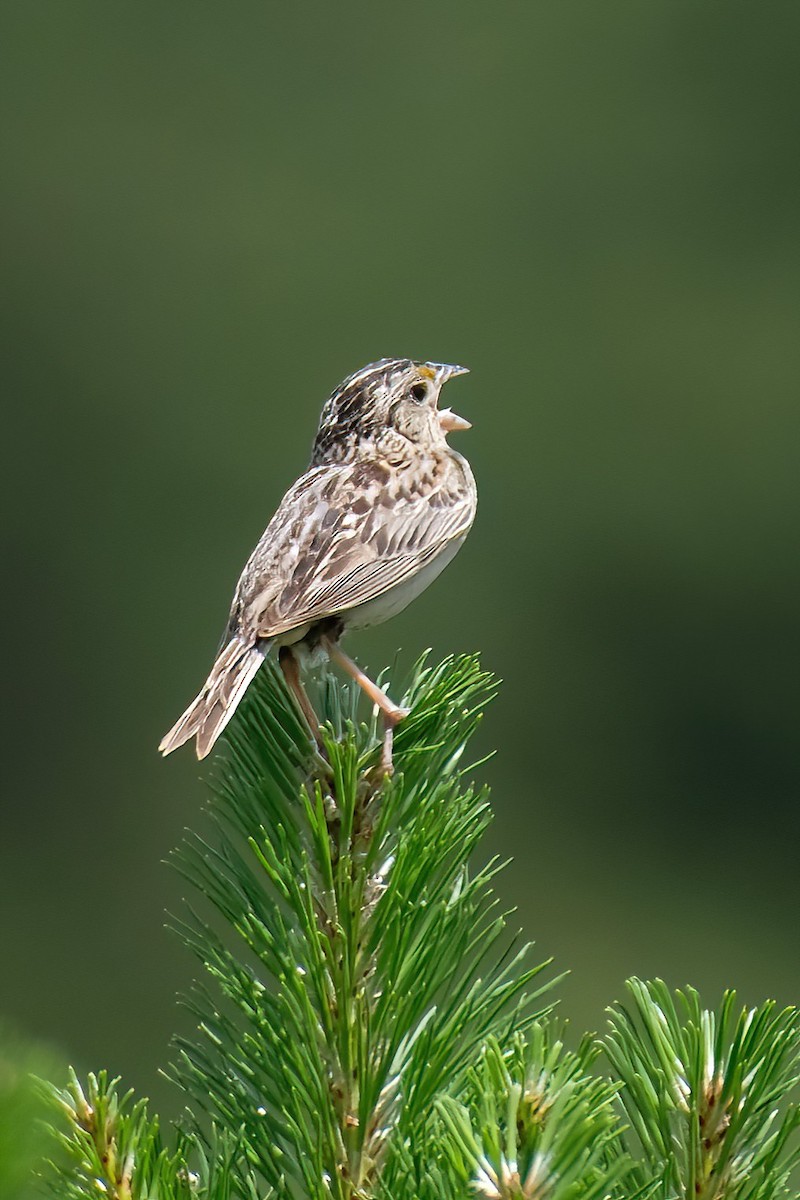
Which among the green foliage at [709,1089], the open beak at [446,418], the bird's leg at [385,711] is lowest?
the green foliage at [709,1089]

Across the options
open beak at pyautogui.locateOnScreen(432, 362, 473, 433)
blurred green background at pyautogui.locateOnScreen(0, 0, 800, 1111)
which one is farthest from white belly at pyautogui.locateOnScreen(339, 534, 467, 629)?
blurred green background at pyautogui.locateOnScreen(0, 0, 800, 1111)

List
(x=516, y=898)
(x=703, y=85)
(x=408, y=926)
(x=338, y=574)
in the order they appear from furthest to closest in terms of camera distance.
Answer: (x=703, y=85) < (x=516, y=898) < (x=338, y=574) < (x=408, y=926)

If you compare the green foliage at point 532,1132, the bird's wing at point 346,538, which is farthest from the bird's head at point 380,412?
the green foliage at point 532,1132

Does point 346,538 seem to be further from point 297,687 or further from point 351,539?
point 297,687

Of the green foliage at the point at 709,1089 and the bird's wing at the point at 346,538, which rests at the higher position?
the bird's wing at the point at 346,538

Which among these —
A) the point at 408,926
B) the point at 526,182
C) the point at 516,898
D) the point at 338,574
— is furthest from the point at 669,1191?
the point at 526,182

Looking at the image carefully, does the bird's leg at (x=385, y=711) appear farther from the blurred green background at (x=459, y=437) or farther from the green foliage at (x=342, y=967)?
the blurred green background at (x=459, y=437)

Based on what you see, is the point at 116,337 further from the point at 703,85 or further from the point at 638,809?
the point at 703,85

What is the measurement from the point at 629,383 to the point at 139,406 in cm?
575

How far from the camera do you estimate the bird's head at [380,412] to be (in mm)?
3945

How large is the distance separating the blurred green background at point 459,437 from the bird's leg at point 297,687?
1053cm

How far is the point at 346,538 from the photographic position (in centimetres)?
332

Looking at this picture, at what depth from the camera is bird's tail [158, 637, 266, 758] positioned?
2236 mm

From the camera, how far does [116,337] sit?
70.9ft
